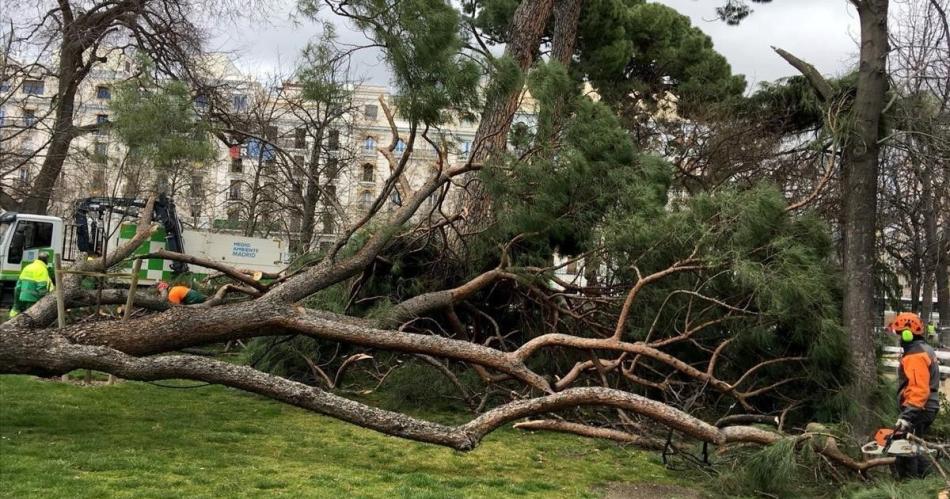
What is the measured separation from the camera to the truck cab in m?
17.1

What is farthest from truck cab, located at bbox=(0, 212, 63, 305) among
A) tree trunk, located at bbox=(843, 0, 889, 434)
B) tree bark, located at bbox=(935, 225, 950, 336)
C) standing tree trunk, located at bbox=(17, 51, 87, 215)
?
tree bark, located at bbox=(935, 225, 950, 336)

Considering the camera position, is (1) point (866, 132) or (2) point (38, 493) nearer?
(2) point (38, 493)

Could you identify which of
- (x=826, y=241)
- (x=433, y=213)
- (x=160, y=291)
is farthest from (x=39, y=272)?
(x=826, y=241)

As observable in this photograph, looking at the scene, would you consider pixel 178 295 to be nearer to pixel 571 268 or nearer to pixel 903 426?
pixel 571 268

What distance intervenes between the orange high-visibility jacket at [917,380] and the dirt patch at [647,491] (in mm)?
1541

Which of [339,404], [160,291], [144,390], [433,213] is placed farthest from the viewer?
[160,291]

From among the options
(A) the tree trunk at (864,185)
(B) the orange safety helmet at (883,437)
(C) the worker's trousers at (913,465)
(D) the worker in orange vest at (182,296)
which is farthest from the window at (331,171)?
(C) the worker's trousers at (913,465)

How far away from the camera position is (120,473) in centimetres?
472

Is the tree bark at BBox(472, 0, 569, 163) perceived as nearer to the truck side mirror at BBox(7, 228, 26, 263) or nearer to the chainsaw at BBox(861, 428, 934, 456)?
the chainsaw at BBox(861, 428, 934, 456)

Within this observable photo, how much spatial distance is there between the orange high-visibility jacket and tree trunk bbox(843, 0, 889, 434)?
4.01ft

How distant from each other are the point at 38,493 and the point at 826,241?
6.65 metres

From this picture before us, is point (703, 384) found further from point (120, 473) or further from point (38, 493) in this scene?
point (38, 493)

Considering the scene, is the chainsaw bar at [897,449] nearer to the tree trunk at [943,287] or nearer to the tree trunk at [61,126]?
the tree trunk at [61,126]

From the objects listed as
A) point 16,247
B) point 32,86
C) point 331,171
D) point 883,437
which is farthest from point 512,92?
point 331,171
